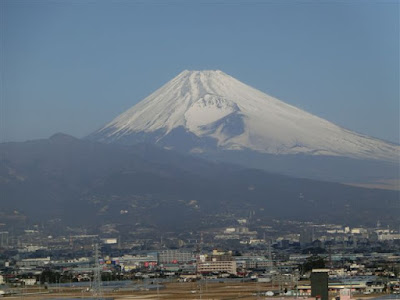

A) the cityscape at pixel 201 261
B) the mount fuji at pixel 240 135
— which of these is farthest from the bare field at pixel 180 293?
the mount fuji at pixel 240 135

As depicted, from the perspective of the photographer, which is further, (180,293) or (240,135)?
(240,135)

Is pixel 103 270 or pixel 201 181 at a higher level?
pixel 201 181

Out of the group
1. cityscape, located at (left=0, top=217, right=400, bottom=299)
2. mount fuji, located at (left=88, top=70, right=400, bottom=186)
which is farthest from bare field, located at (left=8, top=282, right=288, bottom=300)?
mount fuji, located at (left=88, top=70, right=400, bottom=186)

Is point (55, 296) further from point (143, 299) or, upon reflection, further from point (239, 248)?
point (239, 248)

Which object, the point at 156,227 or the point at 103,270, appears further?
the point at 156,227

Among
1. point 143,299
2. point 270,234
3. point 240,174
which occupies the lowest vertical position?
point 143,299

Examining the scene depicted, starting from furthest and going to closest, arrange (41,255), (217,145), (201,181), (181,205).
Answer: (217,145), (201,181), (181,205), (41,255)

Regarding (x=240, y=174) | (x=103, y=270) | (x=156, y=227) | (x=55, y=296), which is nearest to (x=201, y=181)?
(x=240, y=174)

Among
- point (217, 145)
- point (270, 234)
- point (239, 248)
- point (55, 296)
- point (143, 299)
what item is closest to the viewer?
point (143, 299)

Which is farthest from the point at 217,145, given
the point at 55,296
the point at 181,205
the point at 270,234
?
the point at 55,296

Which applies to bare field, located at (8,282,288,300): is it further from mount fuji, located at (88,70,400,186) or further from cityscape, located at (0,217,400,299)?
mount fuji, located at (88,70,400,186)

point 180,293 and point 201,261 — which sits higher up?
point 201,261
